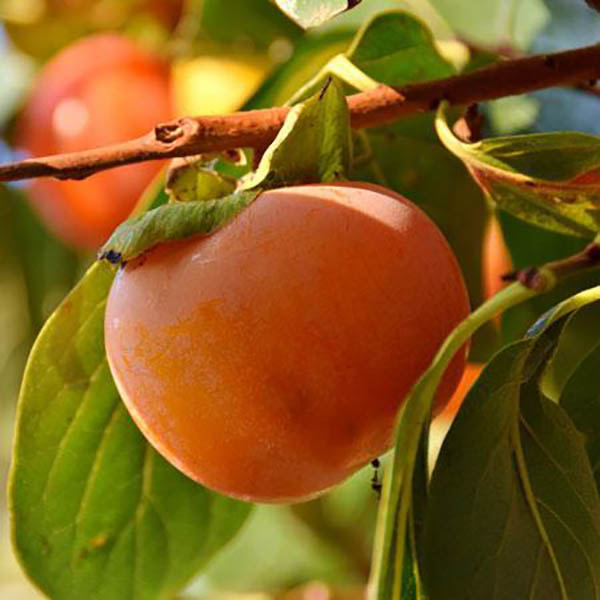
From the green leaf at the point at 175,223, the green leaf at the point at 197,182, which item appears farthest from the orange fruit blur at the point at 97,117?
the green leaf at the point at 175,223

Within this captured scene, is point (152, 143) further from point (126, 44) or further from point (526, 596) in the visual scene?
point (126, 44)

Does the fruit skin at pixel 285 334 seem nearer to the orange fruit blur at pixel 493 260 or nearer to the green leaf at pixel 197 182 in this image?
the green leaf at pixel 197 182

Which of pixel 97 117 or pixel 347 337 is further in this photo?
pixel 97 117

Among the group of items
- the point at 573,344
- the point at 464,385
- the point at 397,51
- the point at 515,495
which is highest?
the point at 397,51

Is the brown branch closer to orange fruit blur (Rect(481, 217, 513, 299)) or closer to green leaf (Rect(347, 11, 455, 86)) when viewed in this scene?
green leaf (Rect(347, 11, 455, 86))

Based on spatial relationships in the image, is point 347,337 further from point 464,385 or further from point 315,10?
point 464,385

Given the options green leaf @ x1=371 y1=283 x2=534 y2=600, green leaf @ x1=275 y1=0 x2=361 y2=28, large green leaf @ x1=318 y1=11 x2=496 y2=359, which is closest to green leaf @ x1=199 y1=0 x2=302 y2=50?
large green leaf @ x1=318 y1=11 x2=496 y2=359

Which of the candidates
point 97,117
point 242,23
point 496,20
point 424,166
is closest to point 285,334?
point 424,166
